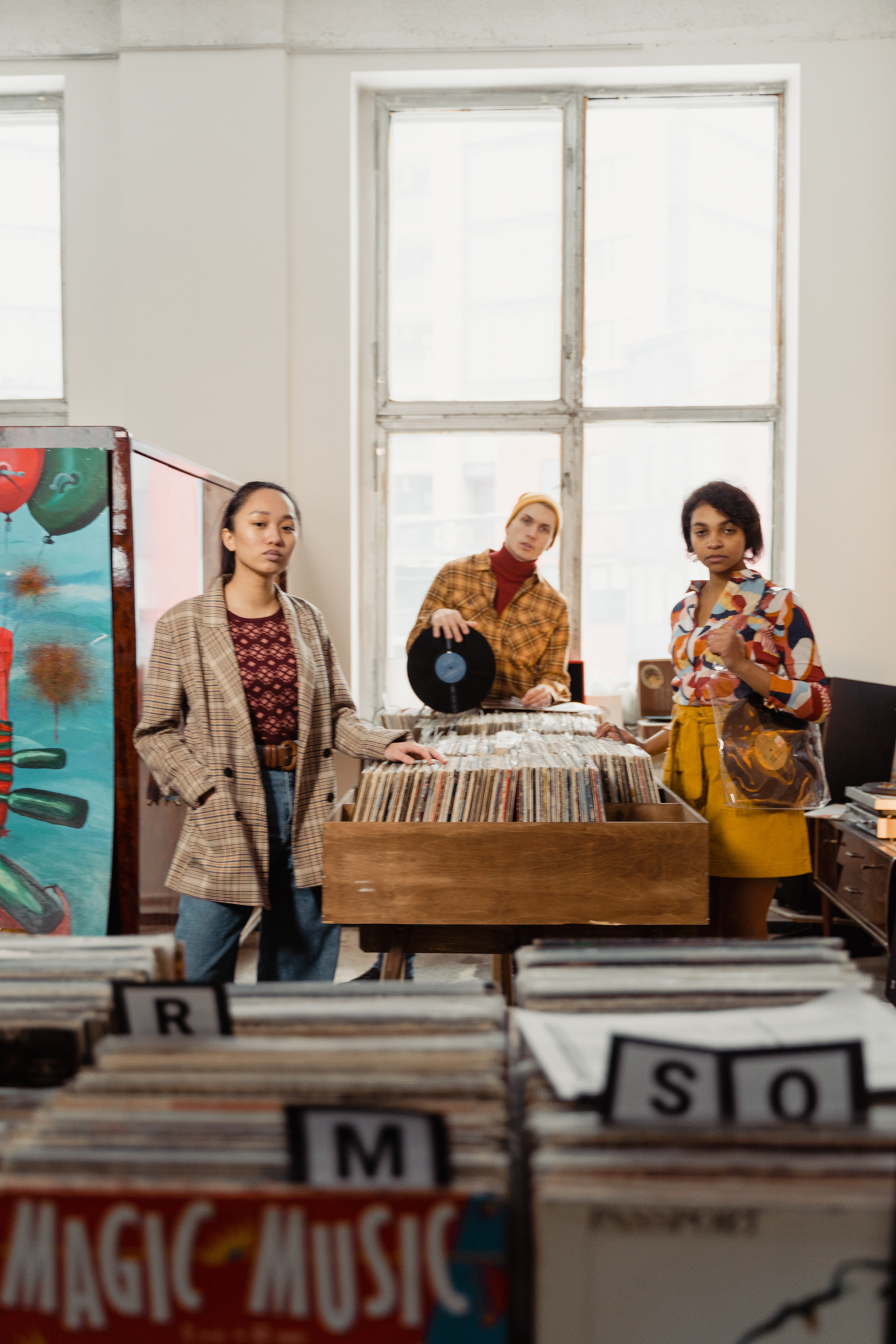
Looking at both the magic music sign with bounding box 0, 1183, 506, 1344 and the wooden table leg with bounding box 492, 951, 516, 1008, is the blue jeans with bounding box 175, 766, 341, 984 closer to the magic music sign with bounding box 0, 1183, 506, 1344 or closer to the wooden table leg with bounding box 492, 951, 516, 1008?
the wooden table leg with bounding box 492, 951, 516, 1008

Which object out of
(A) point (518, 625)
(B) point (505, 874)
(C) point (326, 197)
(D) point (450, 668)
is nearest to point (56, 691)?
(D) point (450, 668)

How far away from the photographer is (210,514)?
361 cm

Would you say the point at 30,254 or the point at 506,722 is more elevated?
the point at 30,254

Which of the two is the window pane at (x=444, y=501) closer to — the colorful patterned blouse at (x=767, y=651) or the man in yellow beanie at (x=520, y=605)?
the man in yellow beanie at (x=520, y=605)

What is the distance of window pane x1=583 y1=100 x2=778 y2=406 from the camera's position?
195 inches

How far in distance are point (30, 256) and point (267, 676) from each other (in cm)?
387

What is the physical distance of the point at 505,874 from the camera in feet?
6.69

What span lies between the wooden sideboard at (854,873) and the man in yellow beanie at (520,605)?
3.71 ft

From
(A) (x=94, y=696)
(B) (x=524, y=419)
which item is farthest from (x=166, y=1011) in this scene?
(B) (x=524, y=419)

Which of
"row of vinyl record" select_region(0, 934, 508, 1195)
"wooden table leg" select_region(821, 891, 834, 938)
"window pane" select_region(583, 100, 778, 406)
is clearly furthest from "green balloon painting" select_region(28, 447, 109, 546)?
"window pane" select_region(583, 100, 778, 406)

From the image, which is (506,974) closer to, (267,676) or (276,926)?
(276,926)

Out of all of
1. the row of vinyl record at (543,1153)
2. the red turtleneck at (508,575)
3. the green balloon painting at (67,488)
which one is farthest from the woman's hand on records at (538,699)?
the row of vinyl record at (543,1153)

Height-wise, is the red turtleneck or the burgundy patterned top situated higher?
the red turtleneck

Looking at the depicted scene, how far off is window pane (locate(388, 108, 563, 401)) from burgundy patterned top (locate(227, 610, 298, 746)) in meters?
3.01
